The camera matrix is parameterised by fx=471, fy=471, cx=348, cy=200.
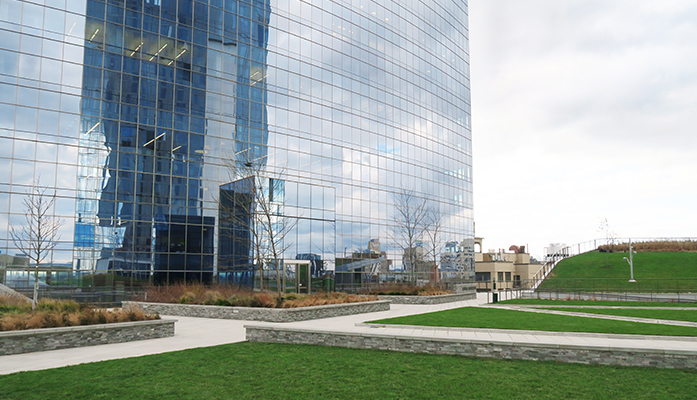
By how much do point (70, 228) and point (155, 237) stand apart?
5046mm

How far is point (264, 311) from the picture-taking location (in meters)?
22.0

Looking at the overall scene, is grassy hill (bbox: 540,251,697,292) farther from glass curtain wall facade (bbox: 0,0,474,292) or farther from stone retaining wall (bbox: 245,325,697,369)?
stone retaining wall (bbox: 245,325,697,369)

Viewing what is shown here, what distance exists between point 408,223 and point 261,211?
19.8 meters

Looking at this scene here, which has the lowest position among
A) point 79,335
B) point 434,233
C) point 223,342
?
point 223,342

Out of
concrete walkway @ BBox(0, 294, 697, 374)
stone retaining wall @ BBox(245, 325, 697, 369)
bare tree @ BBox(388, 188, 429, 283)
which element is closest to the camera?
stone retaining wall @ BBox(245, 325, 697, 369)

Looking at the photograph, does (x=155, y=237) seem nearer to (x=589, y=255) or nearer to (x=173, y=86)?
(x=173, y=86)

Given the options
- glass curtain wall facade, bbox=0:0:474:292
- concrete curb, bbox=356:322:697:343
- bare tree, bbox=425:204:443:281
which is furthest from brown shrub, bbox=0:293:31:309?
bare tree, bbox=425:204:443:281

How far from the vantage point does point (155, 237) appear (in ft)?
104

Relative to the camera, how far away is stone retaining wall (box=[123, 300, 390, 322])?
2181cm

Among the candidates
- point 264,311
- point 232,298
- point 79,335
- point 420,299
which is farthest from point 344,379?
point 420,299

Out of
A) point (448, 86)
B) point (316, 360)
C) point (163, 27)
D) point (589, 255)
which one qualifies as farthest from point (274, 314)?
point (589, 255)

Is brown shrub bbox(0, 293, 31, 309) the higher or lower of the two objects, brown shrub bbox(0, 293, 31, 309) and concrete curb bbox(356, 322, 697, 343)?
the higher

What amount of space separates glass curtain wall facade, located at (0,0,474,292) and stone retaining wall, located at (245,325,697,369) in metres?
19.2

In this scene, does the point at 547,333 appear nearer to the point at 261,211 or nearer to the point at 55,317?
the point at 55,317
